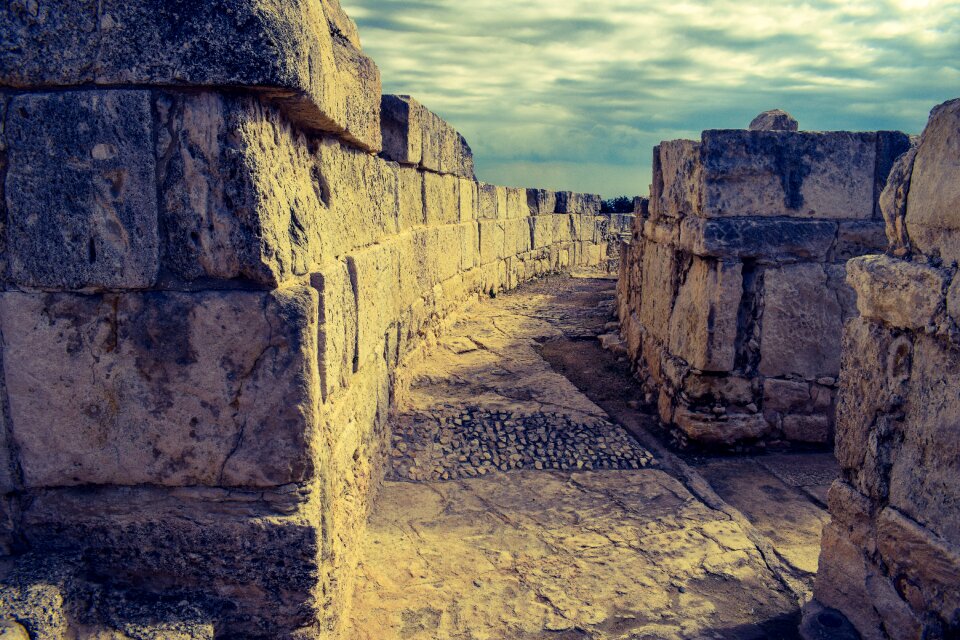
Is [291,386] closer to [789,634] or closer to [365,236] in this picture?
[365,236]

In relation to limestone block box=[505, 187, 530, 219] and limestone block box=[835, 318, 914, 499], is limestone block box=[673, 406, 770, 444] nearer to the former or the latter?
limestone block box=[835, 318, 914, 499]

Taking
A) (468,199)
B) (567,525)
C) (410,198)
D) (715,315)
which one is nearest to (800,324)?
(715,315)

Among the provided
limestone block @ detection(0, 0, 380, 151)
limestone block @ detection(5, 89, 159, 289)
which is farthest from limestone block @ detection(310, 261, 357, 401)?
limestone block @ detection(0, 0, 380, 151)

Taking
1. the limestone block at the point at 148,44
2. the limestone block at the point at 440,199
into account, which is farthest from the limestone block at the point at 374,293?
the limestone block at the point at 440,199

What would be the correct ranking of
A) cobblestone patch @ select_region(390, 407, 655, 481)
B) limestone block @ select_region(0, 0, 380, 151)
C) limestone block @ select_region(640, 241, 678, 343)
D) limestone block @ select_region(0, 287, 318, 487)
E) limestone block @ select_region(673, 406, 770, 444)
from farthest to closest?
limestone block @ select_region(640, 241, 678, 343)
limestone block @ select_region(673, 406, 770, 444)
cobblestone patch @ select_region(390, 407, 655, 481)
limestone block @ select_region(0, 287, 318, 487)
limestone block @ select_region(0, 0, 380, 151)

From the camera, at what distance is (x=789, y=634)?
8.92 ft

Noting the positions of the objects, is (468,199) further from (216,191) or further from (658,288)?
(216,191)

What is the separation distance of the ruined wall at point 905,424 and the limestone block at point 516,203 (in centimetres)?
939

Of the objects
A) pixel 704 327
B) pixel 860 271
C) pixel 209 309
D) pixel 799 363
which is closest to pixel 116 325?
pixel 209 309

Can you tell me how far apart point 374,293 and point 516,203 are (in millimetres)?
9097

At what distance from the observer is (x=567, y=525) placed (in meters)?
3.54

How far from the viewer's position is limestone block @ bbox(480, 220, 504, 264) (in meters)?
9.78

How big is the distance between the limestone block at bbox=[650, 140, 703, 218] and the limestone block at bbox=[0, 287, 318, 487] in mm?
3625

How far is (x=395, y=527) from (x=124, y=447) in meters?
1.66
